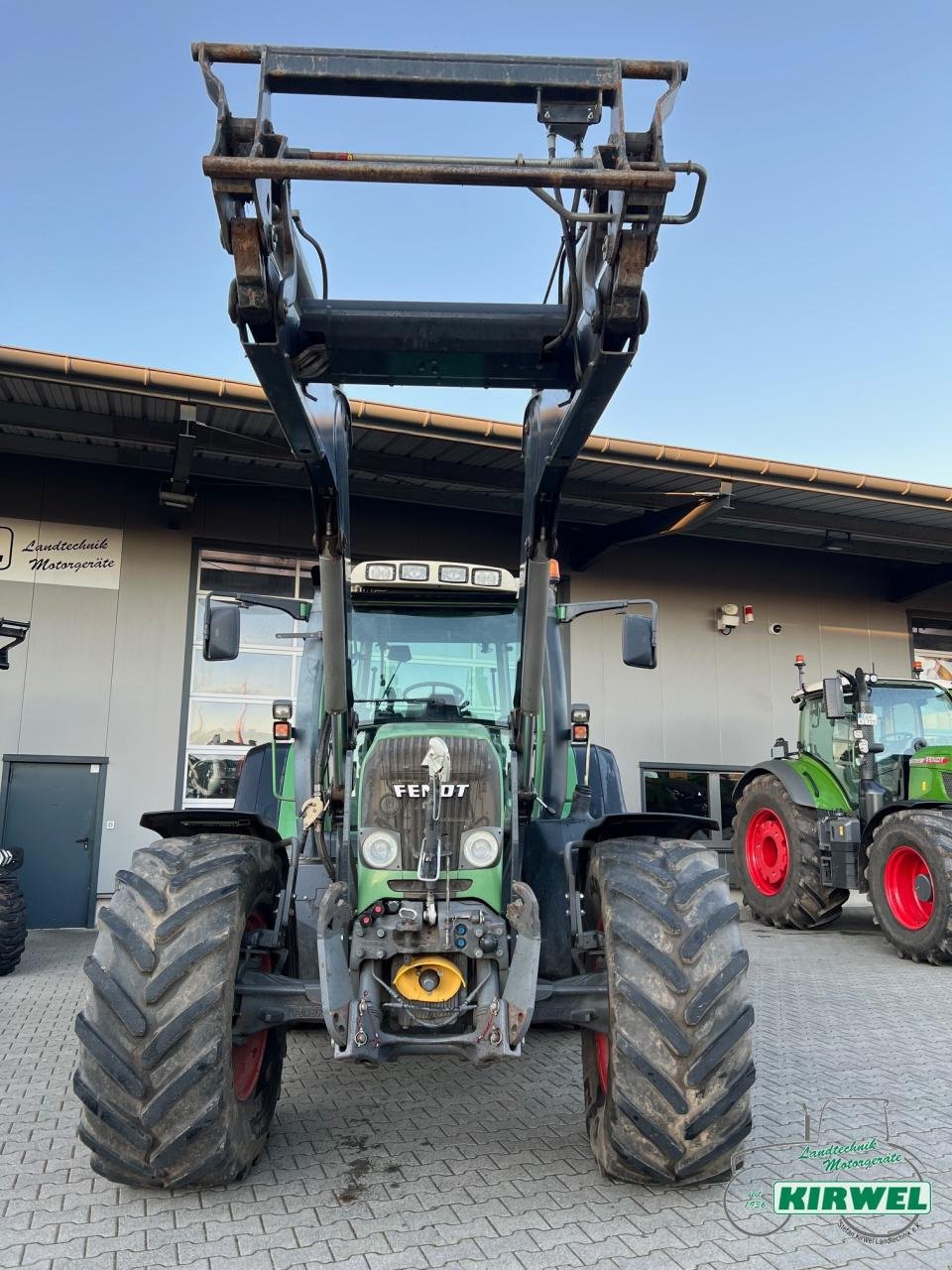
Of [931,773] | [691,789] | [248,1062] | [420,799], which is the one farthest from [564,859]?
[691,789]

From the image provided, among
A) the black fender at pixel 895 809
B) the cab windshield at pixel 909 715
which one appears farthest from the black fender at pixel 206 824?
the cab windshield at pixel 909 715

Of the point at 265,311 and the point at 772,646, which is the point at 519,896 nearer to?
the point at 265,311

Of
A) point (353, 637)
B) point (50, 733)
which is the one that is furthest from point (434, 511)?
point (353, 637)

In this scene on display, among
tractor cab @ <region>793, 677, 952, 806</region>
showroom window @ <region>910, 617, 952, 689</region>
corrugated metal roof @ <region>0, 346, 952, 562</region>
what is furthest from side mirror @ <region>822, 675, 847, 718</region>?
showroom window @ <region>910, 617, 952, 689</region>

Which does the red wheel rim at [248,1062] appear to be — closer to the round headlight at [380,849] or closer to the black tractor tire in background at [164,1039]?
the black tractor tire in background at [164,1039]

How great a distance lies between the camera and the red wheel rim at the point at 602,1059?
11.1 ft

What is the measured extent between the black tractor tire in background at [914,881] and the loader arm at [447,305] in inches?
221

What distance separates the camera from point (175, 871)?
11.4ft

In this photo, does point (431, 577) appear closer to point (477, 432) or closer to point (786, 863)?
point (477, 432)

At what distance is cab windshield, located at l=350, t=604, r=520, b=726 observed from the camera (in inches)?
181

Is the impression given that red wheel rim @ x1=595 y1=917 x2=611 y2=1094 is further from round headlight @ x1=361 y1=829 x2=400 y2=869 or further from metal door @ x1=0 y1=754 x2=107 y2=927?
metal door @ x1=0 y1=754 x2=107 y2=927

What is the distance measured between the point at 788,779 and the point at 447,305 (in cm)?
797

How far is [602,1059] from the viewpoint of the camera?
3.45 metres

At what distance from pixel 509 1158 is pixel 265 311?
10.5 ft
